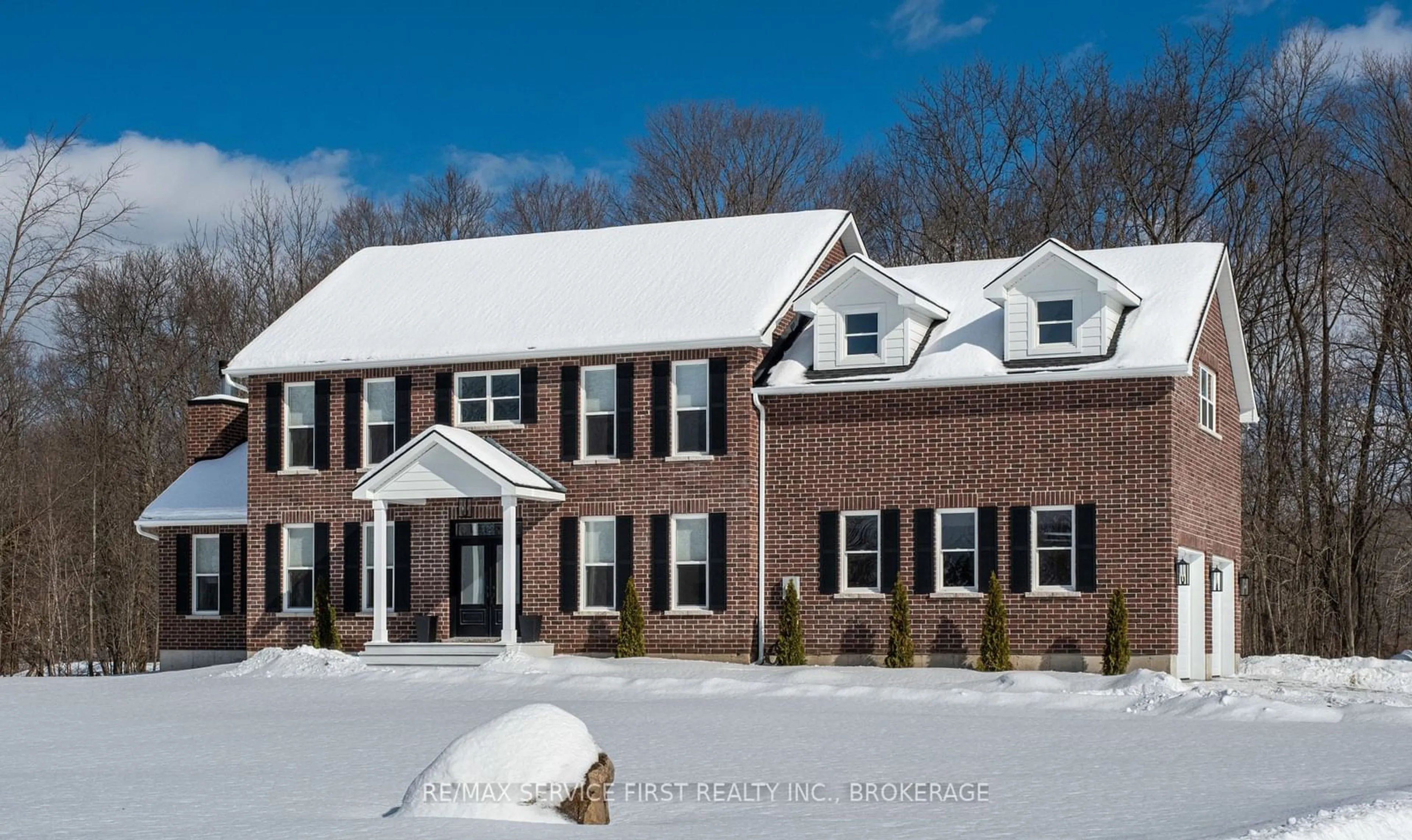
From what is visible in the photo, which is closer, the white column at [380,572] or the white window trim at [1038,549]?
the white window trim at [1038,549]

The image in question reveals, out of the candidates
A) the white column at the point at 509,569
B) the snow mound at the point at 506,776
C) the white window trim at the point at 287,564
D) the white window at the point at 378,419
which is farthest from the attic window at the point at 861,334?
the snow mound at the point at 506,776

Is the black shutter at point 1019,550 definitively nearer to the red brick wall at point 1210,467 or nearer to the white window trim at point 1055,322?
the red brick wall at point 1210,467

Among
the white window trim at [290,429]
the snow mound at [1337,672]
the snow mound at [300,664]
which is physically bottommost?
the snow mound at [1337,672]

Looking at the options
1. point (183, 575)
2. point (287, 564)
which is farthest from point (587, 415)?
point (183, 575)

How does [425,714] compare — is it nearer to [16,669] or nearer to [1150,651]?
[1150,651]

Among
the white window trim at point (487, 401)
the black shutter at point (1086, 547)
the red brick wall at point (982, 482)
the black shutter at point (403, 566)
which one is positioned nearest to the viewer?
the red brick wall at point (982, 482)

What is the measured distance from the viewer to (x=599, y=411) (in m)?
28.9

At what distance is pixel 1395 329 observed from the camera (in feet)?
122

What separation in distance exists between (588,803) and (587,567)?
1761cm

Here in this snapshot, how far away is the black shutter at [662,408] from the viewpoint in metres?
28.2

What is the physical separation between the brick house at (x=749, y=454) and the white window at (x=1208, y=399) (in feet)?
0.35

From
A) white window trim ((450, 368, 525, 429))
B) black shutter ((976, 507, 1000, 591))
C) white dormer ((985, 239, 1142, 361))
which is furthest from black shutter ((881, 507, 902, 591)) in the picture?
white window trim ((450, 368, 525, 429))

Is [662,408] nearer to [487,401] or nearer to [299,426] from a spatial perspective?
[487,401]

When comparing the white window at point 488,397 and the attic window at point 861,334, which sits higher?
the attic window at point 861,334
